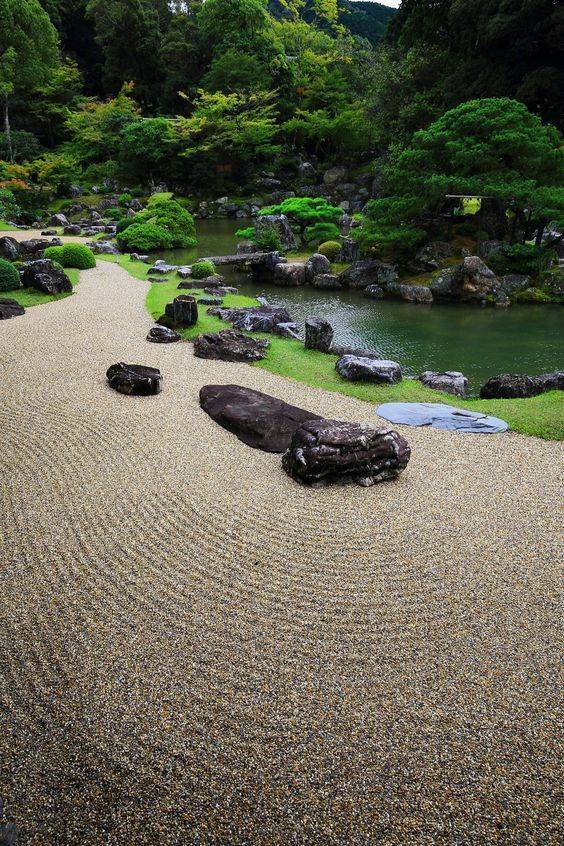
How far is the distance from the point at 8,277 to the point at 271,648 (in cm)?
1428

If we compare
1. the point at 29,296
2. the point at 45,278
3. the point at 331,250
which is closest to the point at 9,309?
the point at 29,296

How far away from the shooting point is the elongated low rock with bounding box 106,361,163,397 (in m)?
7.41

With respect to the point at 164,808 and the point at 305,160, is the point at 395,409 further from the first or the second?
the point at 305,160

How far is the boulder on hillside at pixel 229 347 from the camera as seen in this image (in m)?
9.46

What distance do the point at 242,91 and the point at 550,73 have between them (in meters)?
22.6

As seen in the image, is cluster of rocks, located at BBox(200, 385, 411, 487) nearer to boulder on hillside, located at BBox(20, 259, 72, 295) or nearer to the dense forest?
boulder on hillside, located at BBox(20, 259, 72, 295)

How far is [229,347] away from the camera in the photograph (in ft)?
31.6

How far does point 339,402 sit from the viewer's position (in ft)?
25.0

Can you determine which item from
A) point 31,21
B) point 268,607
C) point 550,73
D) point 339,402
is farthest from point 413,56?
point 268,607

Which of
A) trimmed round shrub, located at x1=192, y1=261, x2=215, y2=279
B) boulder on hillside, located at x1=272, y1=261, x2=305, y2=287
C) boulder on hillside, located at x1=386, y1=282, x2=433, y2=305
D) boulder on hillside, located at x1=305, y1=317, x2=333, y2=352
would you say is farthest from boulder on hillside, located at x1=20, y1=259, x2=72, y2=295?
boulder on hillside, located at x1=386, y1=282, x2=433, y2=305

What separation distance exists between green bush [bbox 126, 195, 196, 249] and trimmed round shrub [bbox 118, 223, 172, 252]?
0.53 meters

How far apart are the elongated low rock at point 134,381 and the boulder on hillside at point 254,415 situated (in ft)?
2.48

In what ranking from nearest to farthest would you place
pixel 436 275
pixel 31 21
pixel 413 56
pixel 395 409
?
pixel 395 409
pixel 436 275
pixel 413 56
pixel 31 21

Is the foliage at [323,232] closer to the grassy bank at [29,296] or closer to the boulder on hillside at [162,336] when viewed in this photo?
the grassy bank at [29,296]
